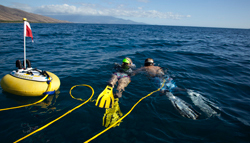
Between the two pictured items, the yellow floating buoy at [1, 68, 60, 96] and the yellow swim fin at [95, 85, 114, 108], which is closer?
the yellow floating buoy at [1, 68, 60, 96]

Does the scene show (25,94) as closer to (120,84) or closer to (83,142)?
(83,142)

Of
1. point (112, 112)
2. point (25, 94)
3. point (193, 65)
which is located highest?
point (193, 65)

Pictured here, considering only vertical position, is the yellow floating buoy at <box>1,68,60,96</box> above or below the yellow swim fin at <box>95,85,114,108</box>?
above

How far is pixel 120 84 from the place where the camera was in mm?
5930

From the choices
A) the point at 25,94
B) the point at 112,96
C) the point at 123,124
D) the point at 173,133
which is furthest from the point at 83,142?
the point at 25,94

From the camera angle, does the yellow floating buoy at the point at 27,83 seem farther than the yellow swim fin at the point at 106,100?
No

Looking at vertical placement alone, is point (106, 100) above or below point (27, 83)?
below

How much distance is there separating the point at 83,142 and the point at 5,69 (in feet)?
25.0

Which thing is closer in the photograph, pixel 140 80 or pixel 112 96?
pixel 112 96

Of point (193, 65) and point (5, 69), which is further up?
point (193, 65)

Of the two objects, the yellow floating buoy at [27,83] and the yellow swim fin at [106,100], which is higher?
the yellow floating buoy at [27,83]

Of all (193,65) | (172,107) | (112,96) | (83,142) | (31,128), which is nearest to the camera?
(83,142)

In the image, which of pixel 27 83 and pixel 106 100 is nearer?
pixel 27 83

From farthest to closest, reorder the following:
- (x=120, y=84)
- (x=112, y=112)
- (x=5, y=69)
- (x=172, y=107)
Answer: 1. (x=5, y=69)
2. (x=120, y=84)
3. (x=172, y=107)
4. (x=112, y=112)
